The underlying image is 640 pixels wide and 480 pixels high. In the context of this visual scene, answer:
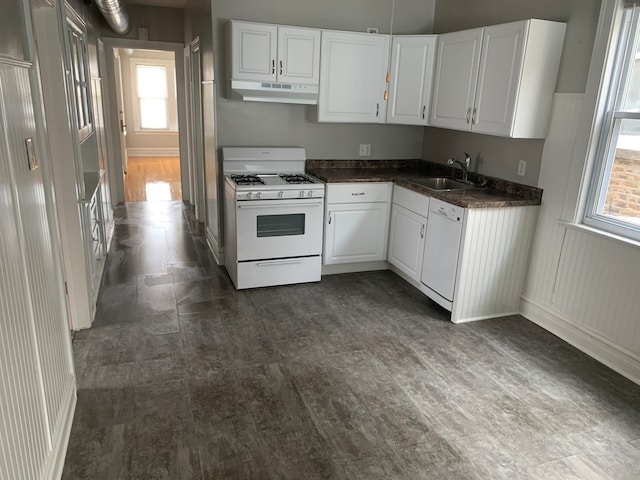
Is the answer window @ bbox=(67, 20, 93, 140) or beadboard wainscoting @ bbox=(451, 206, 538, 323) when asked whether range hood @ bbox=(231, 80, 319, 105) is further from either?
beadboard wainscoting @ bbox=(451, 206, 538, 323)

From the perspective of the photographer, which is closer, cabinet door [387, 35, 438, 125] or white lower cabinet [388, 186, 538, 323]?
white lower cabinet [388, 186, 538, 323]

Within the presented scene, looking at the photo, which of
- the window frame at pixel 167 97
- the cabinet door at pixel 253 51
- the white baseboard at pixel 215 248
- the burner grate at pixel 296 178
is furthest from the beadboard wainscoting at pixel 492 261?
the window frame at pixel 167 97

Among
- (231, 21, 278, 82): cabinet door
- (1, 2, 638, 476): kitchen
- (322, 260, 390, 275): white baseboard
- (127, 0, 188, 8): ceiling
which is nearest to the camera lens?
(1, 2, 638, 476): kitchen

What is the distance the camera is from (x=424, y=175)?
15.0ft

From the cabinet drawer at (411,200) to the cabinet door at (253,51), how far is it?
148 cm

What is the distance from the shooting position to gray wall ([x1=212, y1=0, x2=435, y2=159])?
4035mm

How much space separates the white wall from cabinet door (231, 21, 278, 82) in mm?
2225

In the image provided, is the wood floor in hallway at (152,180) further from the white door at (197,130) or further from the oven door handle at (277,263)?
the oven door handle at (277,263)

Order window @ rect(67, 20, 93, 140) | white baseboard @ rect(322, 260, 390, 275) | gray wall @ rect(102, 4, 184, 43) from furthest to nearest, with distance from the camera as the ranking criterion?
gray wall @ rect(102, 4, 184, 43)
white baseboard @ rect(322, 260, 390, 275)
window @ rect(67, 20, 93, 140)

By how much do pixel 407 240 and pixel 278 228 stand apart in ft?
3.73

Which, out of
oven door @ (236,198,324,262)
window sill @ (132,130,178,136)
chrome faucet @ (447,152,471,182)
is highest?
chrome faucet @ (447,152,471,182)

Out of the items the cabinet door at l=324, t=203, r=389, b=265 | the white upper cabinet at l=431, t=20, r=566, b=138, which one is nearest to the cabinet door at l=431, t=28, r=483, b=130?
the white upper cabinet at l=431, t=20, r=566, b=138

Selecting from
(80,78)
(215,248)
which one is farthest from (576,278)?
(80,78)

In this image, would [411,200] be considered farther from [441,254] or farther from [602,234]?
[602,234]
